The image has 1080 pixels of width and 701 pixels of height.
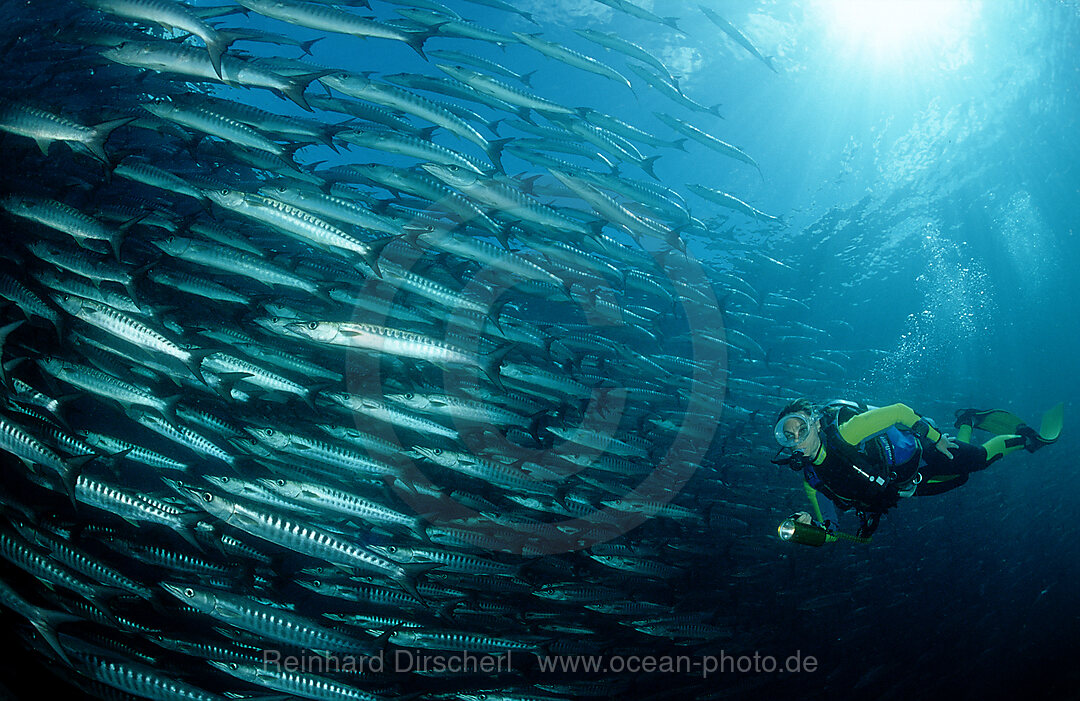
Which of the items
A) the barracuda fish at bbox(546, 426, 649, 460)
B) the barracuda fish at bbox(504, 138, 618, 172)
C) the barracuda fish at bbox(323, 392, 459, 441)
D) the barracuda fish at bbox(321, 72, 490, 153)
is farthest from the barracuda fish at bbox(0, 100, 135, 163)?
the barracuda fish at bbox(546, 426, 649, 460)

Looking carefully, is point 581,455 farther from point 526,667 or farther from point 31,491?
point 31,491

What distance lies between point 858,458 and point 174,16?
6.60m

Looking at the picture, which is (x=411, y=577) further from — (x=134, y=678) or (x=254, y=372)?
(x=254, y=372)

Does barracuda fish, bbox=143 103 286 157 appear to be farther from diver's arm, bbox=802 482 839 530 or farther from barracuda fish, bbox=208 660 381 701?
diver's arm, bbox=802 482 839 530

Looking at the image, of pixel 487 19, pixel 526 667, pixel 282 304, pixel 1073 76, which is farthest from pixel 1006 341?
pixel 282 304

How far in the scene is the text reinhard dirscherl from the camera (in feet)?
16.3

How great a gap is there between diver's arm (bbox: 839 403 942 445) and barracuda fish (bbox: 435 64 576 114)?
4.50m

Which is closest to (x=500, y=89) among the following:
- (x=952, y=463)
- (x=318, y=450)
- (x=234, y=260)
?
(x=234, y=260)

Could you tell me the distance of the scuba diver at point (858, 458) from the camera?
15.0 ft

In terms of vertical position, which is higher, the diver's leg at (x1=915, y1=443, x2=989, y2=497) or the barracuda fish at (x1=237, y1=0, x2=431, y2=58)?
the barracuda fish at (x1=237, y1=0, x2=431, y2=58)

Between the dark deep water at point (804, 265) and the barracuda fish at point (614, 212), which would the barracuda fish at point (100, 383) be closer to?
the dark deep water at point (804, 265)

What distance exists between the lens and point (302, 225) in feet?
13.7

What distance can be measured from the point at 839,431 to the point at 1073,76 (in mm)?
21293

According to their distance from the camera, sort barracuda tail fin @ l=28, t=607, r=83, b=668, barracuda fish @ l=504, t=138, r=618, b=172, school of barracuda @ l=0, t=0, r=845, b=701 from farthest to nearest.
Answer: barracuda fish @ l=504, t=138, r=618, b=172, school of barracuda @ l=0, t=0, r=845, b=701, barracuda tail fin @ l=28, t=607, r=83, b=668
